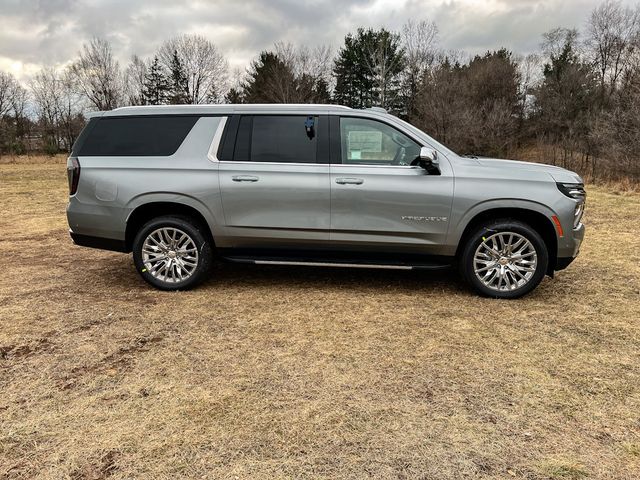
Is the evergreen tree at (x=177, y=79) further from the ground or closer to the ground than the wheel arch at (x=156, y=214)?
further from the ground

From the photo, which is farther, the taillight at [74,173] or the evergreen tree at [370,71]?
the evergreen tree at [370,71]

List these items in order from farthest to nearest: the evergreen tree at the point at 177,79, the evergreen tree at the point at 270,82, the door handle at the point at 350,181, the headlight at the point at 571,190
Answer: the evergreen tree at the point at 177,79 → the evergreen tree at the point at 270,82 → the door handle at the point at 350,181 → the headlight at the point at 571,190

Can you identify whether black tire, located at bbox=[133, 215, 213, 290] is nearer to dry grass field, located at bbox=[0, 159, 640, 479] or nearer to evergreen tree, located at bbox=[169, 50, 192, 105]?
dry grass field, located at bbox=[0, 159, 640, 479]

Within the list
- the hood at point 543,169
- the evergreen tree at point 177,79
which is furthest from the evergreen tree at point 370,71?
the hood at point 543,169

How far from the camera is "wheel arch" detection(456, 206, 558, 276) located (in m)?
4.66

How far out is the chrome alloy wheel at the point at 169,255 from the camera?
16.2 feet

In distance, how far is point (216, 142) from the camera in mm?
4895

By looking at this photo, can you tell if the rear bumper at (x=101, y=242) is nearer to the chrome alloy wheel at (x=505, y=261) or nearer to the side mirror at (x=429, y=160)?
the side mirror at (x=429, y=160)

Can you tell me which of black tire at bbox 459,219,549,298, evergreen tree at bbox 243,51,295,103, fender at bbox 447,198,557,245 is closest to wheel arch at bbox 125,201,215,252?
fender at bbox 447,198,557,245

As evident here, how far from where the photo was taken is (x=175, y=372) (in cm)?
325

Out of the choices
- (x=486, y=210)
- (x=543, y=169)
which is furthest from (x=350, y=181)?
(x=543, y=169)

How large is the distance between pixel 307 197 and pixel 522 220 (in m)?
2.21

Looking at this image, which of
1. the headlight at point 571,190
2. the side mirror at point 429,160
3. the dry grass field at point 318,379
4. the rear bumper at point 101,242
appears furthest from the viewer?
the rear bumper at point 101,242

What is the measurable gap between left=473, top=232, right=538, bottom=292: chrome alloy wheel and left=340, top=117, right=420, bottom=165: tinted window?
119cm
